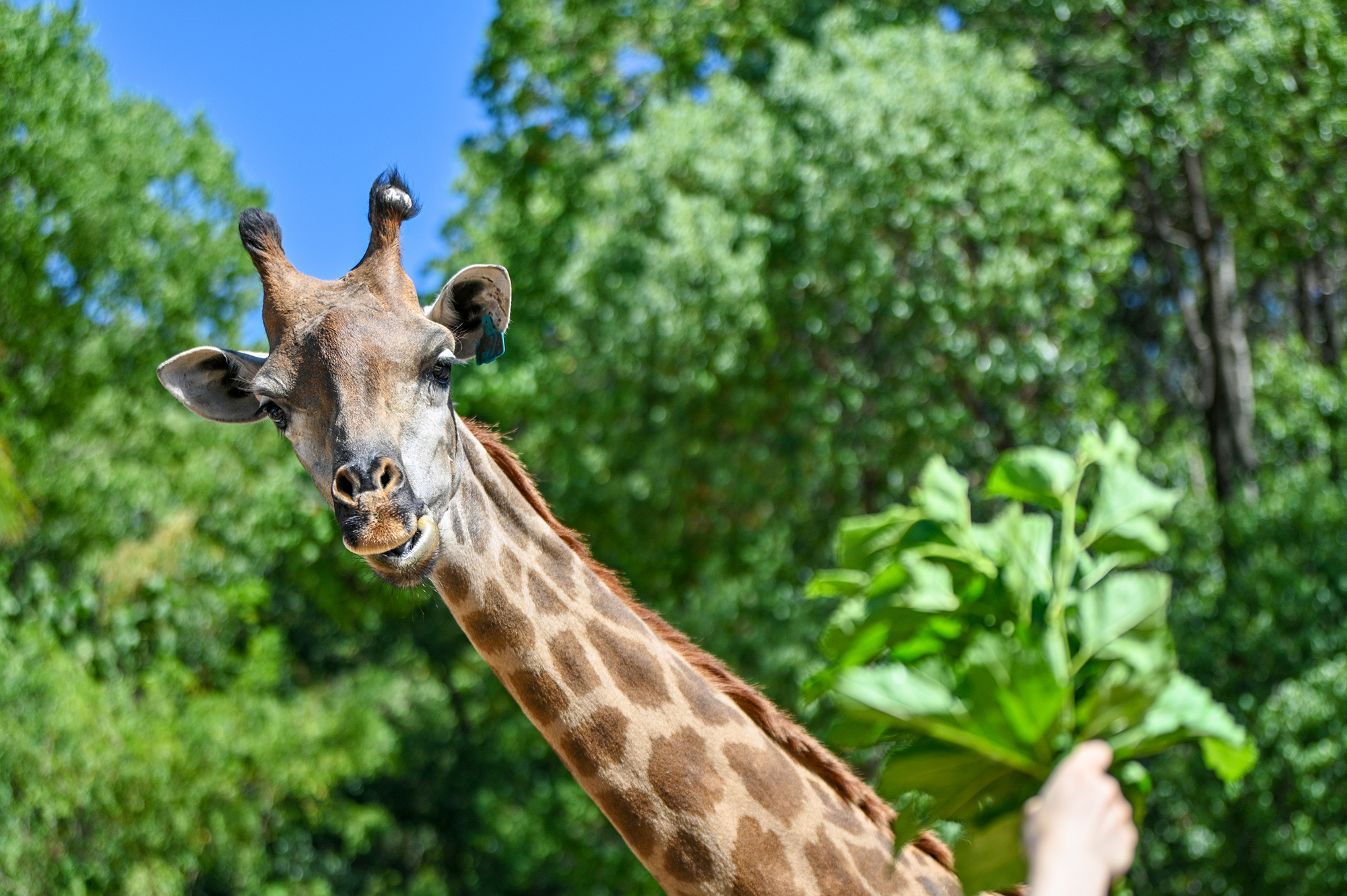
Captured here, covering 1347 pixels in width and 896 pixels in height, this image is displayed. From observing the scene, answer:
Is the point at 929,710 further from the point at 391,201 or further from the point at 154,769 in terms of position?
the point at 154,769

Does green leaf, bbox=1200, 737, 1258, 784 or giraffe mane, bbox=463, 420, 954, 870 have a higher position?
giraffe mane, bbox=463, 420, 954, 870

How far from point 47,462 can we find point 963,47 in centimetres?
1110

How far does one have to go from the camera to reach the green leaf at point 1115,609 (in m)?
2.01

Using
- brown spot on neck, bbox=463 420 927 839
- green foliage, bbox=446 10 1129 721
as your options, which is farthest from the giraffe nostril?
green foliage, bbox=446 10 1129 721

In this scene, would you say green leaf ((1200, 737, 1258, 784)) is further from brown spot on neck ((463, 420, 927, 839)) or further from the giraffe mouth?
the giraffe mouth

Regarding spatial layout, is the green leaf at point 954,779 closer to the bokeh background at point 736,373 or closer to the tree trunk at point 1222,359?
the bokeh background at point 736,373

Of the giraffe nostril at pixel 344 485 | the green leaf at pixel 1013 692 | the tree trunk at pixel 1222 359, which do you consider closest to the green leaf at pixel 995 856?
the green leaf at pixel 1013 692

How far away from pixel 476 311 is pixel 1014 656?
Answer: 200cm

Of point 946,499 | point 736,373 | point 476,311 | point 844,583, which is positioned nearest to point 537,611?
point 844,583

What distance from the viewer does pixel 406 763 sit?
18.0 m

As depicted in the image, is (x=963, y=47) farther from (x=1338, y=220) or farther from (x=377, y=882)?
(x=377, y=882)

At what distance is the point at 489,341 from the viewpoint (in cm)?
343

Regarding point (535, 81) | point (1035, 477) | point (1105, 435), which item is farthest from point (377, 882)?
point (1035, 477)

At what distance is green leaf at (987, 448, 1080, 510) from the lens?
2303mm
